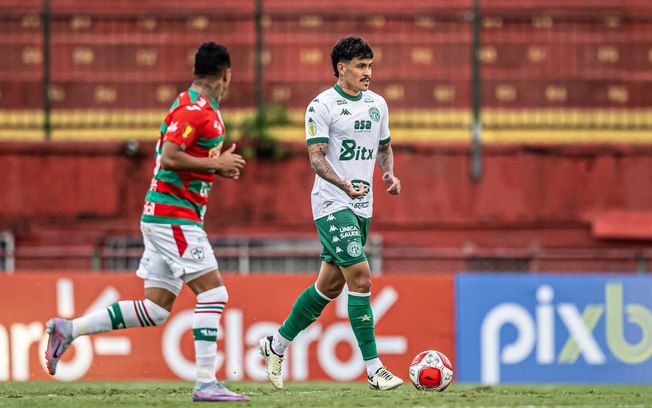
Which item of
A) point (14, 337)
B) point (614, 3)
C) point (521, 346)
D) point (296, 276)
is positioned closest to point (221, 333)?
point (296, 276)

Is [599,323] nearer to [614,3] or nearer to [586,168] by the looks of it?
[586,168]

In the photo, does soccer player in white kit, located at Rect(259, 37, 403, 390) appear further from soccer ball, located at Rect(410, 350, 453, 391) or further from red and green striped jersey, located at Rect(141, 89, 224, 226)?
red and green striped jersey, located at Rect(141, 89, 224, 226)

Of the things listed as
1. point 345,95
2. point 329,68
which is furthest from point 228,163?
point 329,68

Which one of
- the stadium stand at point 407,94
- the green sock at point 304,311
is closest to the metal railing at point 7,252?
the stadium stand at point 407,94

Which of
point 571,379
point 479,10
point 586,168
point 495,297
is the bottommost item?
point 571,379

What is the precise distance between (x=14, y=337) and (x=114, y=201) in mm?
4633

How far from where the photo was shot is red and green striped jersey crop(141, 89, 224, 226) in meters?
7.95

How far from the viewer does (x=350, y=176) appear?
8.84 metres

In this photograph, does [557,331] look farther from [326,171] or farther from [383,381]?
[326,171]

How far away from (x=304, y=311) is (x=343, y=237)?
67cm

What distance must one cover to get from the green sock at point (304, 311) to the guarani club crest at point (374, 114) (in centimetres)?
124

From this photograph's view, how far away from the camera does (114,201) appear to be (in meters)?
18.2

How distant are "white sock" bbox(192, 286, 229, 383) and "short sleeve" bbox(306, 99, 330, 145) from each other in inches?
52.1

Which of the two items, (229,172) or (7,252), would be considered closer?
(229,172)
